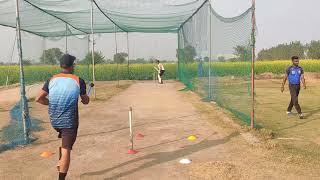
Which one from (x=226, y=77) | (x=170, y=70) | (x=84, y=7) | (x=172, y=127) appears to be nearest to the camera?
(x=172, y=127)

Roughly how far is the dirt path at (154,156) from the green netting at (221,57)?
2.00 meters

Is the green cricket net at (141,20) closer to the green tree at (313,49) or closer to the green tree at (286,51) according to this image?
the green tree at (286,51)

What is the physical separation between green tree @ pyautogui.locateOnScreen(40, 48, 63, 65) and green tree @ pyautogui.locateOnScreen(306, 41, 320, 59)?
42.8 m

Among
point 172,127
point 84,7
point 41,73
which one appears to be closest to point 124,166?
point 172,127

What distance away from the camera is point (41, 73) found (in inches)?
834

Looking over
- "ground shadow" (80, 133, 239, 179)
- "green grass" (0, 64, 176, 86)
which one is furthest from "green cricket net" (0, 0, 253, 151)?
"green grass" (0, 64, 176, 86)

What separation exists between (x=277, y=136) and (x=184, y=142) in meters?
2.02

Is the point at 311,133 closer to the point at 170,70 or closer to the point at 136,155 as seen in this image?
the point at 136,155

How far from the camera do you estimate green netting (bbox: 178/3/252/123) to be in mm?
10664

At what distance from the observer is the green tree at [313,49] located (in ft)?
185

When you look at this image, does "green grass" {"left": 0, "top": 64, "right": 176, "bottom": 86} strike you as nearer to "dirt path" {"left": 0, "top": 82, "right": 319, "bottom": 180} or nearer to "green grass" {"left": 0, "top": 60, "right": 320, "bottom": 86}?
"green grass" {"left": 0, "top": 60, "right": 320, "bottom": 86}

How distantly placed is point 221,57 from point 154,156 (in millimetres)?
7397

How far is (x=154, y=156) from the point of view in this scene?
21.5 ft

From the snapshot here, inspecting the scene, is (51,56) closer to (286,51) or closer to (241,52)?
(241,52)
